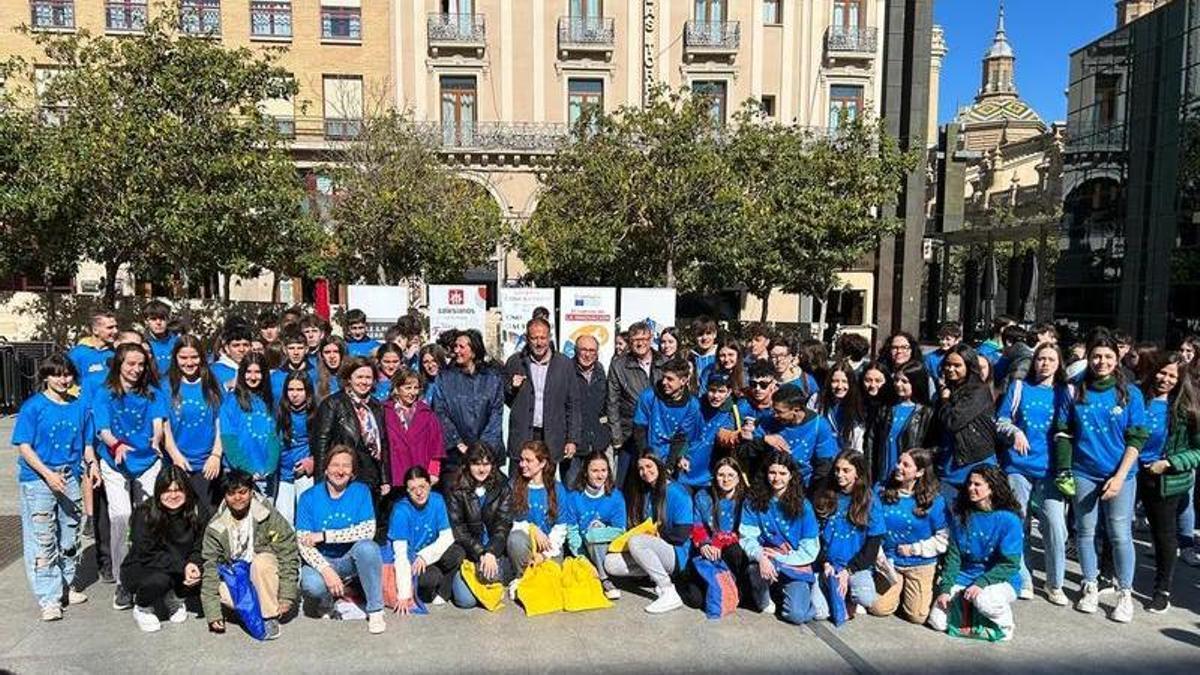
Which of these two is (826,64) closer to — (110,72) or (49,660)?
(110,72)

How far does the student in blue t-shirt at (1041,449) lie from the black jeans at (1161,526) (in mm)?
528

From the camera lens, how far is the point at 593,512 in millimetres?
5328

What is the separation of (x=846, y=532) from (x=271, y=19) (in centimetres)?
2839

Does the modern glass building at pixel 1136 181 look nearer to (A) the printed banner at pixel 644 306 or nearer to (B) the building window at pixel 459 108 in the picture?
(A) the printed banner at pixel 644 306

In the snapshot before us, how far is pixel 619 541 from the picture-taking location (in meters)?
5.19

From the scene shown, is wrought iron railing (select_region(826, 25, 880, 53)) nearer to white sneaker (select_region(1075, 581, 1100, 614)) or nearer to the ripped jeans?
white sneaker (select_region(1075, 581, 1100, 614))

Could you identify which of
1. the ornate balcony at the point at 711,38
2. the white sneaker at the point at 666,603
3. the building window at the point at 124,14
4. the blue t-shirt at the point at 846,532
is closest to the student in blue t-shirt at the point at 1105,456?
the blue t-shirt at the point at 846,532

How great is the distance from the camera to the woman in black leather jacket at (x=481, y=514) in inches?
199

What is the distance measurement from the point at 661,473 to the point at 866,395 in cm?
166

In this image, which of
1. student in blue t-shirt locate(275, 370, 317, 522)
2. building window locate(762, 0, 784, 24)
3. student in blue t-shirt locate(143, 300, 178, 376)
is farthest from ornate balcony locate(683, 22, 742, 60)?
student in blue t-shirt locate(275, 370, 317, 522)

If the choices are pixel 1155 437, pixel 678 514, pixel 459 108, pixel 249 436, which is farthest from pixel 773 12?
pixel 249 436

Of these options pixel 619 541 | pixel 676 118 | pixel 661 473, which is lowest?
pixel 619 541

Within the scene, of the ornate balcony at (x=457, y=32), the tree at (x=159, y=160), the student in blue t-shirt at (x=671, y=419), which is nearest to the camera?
the student in blue t-shirt at (x=671, y=419)

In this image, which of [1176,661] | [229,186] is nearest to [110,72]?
[229,186]
